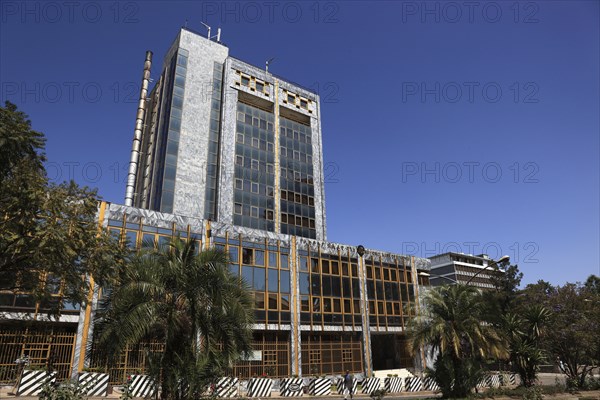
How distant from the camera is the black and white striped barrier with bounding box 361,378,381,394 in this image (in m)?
33.0

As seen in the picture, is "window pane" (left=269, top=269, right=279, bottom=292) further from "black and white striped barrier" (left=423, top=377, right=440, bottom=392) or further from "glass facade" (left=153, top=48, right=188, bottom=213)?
"glass facade" (left=153, top=48, right=188, bottom=213)

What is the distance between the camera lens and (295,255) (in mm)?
40656

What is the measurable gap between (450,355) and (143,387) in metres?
18.8

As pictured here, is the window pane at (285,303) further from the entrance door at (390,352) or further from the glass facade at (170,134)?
the glass facade at (170,134)

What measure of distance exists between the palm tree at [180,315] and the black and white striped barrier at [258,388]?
12.7 meters

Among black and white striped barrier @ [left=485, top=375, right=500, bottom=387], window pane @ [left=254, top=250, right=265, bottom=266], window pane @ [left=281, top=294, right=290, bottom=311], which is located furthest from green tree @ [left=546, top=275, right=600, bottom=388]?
window pane @ [left=254, top=250, right=265, bottom=266]

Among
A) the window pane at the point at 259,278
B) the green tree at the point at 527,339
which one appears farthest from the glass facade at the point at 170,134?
the green tree at the point at 527,339

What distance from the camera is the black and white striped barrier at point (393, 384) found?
34188 mm

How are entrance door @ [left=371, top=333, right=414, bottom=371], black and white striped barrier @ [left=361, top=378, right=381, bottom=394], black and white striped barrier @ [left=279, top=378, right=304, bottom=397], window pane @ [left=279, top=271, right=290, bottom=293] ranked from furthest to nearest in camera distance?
entrance door @ [left=371, top=333, right=414, bottom=371], window pane @ [left=279, top=271, right=290, bottom=293], black and white striped barrier @ [left=361, top=378, right=381, bottom=394], black and white striped barrier @ [left=279, top=378, right=304, bottom=397]

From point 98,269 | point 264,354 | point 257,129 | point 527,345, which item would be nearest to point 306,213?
point 257,129

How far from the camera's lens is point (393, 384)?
114 ft

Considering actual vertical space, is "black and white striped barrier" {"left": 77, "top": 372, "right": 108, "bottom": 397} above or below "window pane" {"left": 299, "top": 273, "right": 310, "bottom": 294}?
below

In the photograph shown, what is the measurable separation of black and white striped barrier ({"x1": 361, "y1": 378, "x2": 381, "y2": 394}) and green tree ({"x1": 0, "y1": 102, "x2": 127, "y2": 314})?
75.3 ft

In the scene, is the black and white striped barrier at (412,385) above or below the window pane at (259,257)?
below
